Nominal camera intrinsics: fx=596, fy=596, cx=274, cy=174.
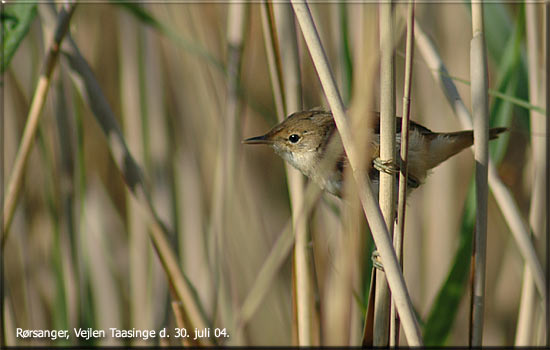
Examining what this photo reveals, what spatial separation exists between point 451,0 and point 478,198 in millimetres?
1102

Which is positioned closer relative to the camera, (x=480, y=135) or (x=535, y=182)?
(x=480, y=135)

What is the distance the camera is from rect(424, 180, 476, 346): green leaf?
135 centimetres

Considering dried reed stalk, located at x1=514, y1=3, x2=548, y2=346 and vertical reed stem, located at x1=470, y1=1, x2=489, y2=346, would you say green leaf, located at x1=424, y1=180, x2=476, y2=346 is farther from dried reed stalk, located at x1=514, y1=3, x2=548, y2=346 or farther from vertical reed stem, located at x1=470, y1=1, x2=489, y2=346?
vertical reed stem, located at x1=470, y1=1, x2=489, y2=346

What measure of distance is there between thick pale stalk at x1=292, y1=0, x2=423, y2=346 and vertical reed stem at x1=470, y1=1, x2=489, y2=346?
209 millimetres

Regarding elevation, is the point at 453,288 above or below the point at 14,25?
below

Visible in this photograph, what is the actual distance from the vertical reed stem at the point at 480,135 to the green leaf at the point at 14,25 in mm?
871

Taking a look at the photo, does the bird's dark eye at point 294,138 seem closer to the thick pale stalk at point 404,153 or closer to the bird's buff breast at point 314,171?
the bird's buff breast at point 314,171

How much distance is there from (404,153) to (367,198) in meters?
0.11

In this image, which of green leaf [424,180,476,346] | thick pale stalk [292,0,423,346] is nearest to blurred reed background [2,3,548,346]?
green leaf [424,180,476,346]

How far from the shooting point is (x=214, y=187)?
1.80m

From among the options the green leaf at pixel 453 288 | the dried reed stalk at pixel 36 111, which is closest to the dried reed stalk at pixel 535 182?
the green leaf at pixel 453 288

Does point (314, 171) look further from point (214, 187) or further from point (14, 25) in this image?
point (14, 25)

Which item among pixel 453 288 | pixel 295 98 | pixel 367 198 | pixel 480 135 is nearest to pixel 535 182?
pixel 453 288

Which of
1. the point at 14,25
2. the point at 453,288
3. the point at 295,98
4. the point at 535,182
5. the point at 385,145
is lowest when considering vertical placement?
the point at 453,288
